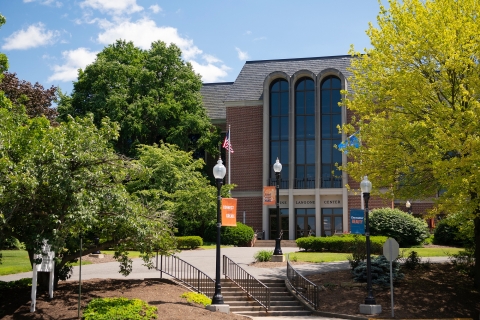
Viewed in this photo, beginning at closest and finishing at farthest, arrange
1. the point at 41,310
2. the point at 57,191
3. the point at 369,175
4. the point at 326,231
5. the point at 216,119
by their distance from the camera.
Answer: the point at 57,191 → the point at 41,310 → the point at 369,175 → the point at 326,231 → the point at 216,119

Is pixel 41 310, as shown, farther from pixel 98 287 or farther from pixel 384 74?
pixel 384 74

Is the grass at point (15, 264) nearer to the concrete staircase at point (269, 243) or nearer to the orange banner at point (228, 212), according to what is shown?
the orange banner at point (228, 212)

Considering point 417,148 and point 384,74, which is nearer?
point 417,148

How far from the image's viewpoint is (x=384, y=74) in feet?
69.3

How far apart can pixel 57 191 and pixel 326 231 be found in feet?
111

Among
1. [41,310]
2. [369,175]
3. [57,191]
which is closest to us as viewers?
[57,191]

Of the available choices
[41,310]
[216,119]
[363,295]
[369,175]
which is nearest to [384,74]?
[369,175]

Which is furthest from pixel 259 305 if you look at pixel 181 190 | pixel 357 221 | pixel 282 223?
pixel 282 223

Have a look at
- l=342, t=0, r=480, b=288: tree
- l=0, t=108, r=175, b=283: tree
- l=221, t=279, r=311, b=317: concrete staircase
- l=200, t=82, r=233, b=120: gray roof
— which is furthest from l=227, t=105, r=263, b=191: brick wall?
l=0, t=108, r=175, b=283: tree

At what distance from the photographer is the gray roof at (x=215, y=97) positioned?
52.5m

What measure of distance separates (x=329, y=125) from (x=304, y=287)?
27.7 m

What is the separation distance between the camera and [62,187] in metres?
14.1

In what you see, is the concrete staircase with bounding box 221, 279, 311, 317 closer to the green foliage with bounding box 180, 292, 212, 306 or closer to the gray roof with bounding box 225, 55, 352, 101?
the green foliage with bounding box 180, 292, 212, 306

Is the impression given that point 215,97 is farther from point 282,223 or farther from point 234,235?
point 234,235
